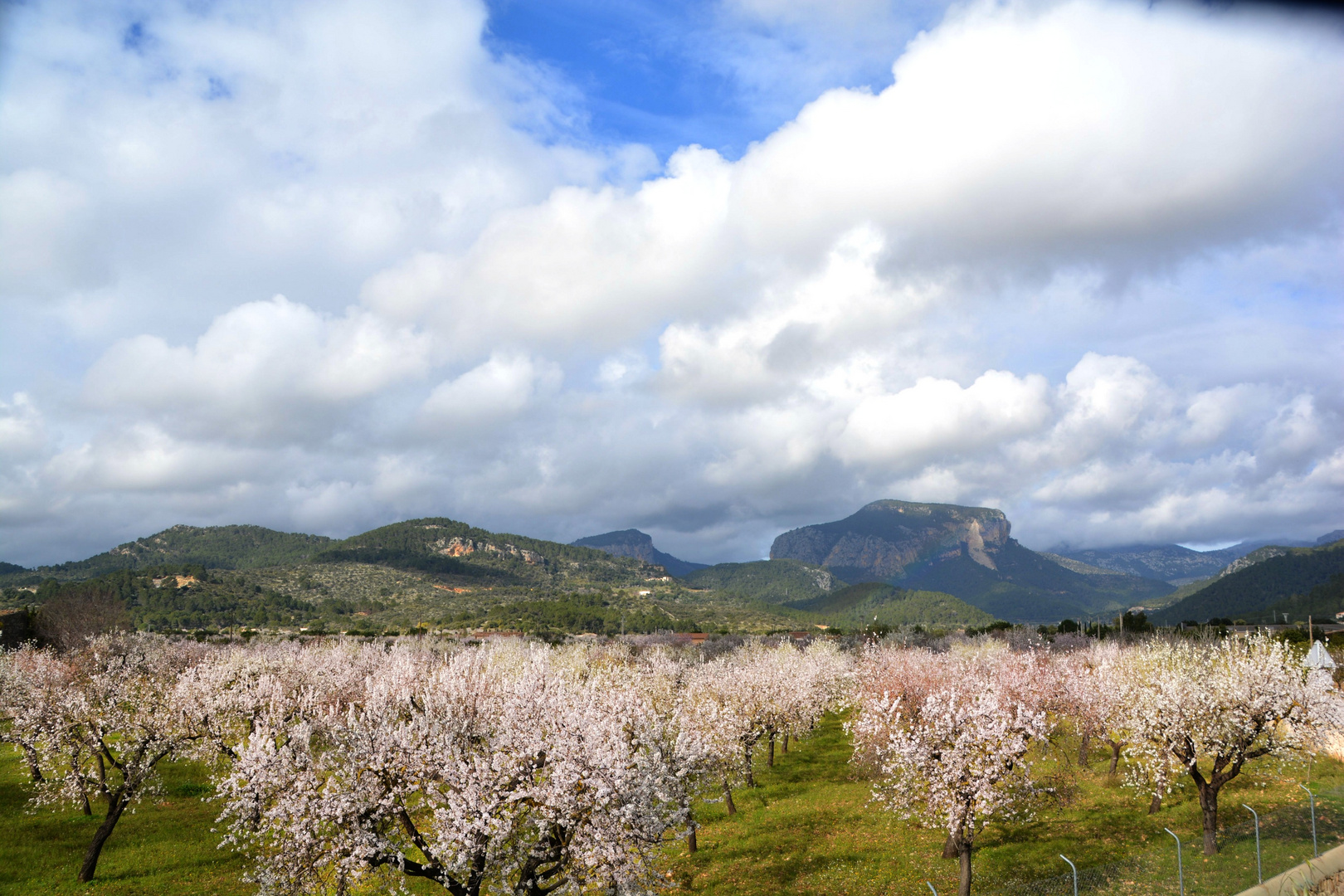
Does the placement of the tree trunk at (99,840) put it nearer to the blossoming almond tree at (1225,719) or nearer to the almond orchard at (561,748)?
the almond orchard at (561,748)

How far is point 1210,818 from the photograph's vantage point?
29656 millimetres

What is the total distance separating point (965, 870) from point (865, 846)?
1050 centimetres

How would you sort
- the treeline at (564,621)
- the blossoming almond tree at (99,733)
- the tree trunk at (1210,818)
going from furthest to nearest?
the treeline at (564,621)
the blossoming almond tree at (99,733)
the tree trunk at (1210,818)

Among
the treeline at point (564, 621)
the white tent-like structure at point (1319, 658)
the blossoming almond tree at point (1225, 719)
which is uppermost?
the blossoming almond tree at point (1225, 719)

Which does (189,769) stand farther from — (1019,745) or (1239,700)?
(1239,700)

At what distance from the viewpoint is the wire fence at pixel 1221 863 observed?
2555 centimetres

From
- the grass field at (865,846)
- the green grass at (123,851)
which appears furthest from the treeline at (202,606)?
the grass field at (865,846)

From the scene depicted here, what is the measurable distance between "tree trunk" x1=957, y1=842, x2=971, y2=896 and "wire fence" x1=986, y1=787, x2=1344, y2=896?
8.01ft

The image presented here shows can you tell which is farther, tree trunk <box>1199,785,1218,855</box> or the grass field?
tree trunk <box>1199,785,1218,855</box>

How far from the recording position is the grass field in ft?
92.5

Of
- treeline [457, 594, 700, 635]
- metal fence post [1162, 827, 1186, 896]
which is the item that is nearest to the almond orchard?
metal fence post [1162, 827, 1186, 896]

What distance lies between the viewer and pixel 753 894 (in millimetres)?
31062

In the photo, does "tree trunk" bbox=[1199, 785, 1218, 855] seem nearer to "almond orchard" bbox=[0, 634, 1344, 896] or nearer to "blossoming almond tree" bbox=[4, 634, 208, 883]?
"almond orchard" bbox=[0, 634, 1344, 896]

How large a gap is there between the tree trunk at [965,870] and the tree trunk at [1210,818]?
1164 centimetres
